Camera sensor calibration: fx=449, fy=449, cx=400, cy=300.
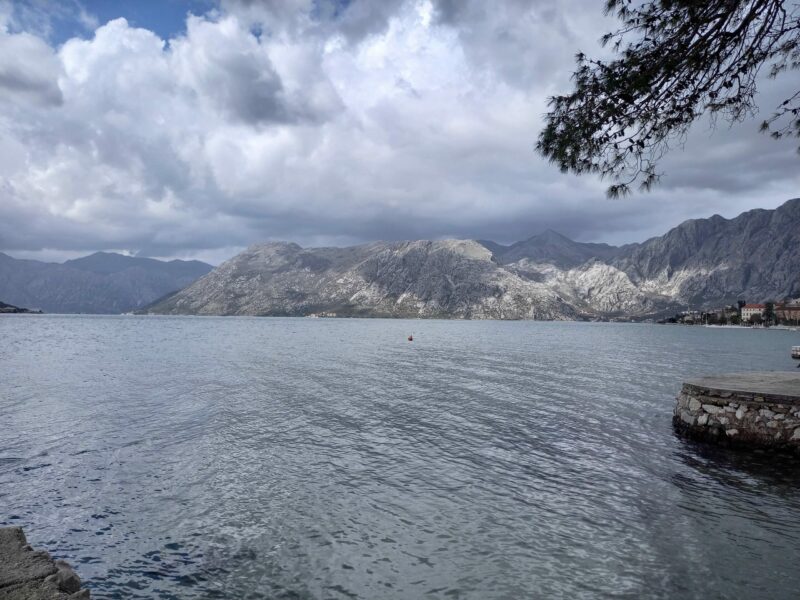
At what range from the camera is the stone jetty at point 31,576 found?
26.6 ft

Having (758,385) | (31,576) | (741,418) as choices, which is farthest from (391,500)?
(758,385)

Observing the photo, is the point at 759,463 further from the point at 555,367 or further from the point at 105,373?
the point at 105,373

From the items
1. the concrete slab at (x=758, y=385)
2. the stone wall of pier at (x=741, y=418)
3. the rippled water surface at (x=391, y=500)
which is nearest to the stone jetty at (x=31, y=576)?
the rippled water surface at (x=391, y=500)

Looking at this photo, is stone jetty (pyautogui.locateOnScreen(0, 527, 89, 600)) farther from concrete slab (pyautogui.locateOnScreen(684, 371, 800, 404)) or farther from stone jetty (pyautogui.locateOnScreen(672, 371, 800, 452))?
concrete slab (pyautogui.locateOnScreen(684, 371, 800, 404))

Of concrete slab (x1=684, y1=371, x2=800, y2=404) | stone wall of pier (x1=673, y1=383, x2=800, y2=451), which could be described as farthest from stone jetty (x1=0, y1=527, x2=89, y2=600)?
concrete slab (x1=684, y1=371, x2=800, y2=404)

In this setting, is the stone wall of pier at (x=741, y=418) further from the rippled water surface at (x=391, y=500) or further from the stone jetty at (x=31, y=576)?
the stone jetty at (x=31, y=576)

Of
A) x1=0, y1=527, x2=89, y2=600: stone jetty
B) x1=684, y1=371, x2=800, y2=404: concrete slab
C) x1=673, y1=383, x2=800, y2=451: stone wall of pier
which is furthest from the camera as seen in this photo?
x1=684, y1=371, x2=800, y2=404: concrete slab

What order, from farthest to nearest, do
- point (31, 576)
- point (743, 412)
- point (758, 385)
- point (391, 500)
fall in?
point (758, 385) < point (743, 412) < point (391, 500) < point (31, 576)

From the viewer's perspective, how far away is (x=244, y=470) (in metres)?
19.3

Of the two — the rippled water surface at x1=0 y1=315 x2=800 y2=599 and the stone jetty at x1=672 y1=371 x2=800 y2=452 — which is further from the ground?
the stone jetty at x1=672 y1=371 x2=800 y2=452

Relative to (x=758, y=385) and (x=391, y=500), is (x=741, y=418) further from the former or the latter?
(x=391, y=500)

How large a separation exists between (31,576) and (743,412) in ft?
94.3

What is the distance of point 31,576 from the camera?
8.73 metres

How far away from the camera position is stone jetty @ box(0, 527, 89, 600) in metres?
8.11
